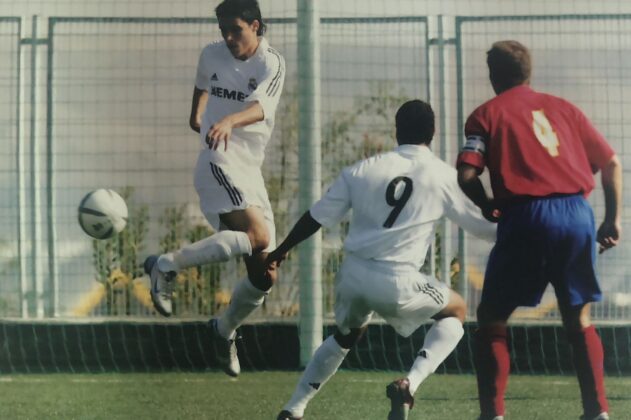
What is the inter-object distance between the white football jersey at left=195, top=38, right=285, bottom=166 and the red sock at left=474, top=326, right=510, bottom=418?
2171mm

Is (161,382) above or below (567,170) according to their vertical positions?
below

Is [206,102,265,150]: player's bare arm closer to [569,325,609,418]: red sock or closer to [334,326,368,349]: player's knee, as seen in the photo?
[334,326,368,349]: player's knee

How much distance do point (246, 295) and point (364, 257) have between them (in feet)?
5.09

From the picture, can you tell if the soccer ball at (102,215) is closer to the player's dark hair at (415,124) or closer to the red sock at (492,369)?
the player's dark hair at (415,124)

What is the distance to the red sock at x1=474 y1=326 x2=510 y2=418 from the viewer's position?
5582 mm

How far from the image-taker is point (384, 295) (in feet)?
19.3

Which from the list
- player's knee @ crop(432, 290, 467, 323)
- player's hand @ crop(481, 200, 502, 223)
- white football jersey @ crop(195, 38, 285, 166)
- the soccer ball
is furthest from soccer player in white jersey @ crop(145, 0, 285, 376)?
player's hand @ crop(481, 200, 502, 223)

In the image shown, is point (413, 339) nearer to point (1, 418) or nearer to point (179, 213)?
point (179, 213)

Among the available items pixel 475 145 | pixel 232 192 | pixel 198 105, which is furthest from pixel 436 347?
pixel 198 105

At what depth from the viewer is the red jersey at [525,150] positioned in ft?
18.3

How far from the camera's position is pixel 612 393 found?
7.98 meters

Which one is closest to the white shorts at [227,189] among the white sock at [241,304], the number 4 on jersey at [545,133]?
the white sock at [241,304]

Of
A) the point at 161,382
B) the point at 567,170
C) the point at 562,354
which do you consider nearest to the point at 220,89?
the point at 161,382

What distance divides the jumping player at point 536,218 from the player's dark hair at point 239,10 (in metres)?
1.91
